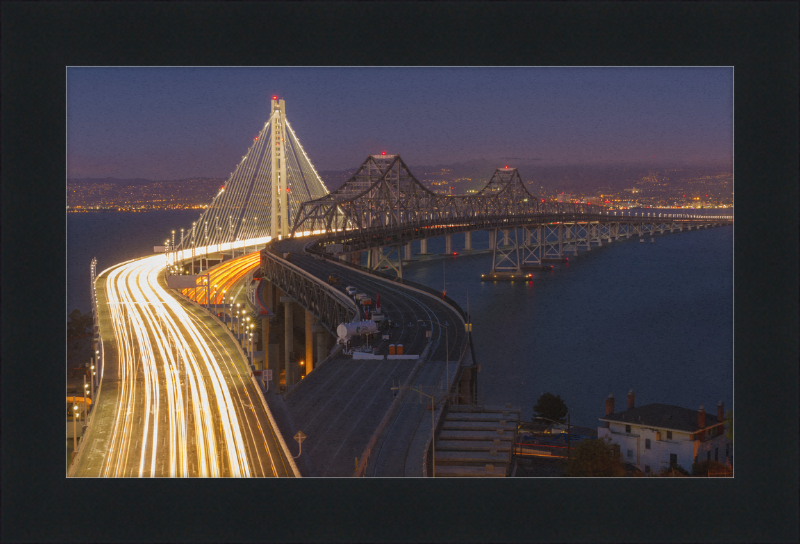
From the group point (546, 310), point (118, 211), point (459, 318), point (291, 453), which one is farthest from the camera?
point (546, 310)

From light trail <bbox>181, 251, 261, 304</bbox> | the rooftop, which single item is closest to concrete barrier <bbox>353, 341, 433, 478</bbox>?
the rooftop

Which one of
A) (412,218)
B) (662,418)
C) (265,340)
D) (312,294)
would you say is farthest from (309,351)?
(412,218)

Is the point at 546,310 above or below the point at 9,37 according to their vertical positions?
below

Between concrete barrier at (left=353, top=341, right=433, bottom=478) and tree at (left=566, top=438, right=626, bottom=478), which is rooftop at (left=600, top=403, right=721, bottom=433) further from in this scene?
concrete barrier at (left=353, top=341, right=433, bottom=478)

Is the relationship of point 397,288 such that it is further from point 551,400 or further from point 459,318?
point 551,400

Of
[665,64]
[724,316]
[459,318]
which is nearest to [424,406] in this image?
[665,64]

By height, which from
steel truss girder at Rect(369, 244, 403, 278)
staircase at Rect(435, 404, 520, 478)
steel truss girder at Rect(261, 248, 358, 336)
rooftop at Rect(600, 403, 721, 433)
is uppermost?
steel truss girder at Rect(369, 244, 403, 278)
